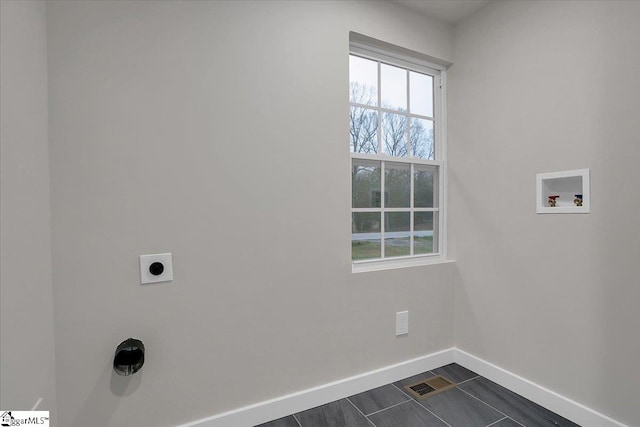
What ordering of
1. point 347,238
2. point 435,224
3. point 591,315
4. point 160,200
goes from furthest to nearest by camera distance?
point 435,224 → point 347,238 → point 591,315 → point 160,200

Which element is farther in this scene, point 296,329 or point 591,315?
point 296,329

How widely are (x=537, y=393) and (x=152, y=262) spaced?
224cm

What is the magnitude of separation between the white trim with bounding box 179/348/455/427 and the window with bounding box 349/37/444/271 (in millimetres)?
682

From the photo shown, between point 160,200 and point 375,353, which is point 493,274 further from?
point 160,200

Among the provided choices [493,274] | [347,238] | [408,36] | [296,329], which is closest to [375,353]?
[296,329]

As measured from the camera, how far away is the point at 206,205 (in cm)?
150

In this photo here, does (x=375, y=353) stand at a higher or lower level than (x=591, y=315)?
lower

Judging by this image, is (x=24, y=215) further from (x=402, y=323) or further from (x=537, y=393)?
(x=537, y=393)

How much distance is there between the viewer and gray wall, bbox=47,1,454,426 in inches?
50.4

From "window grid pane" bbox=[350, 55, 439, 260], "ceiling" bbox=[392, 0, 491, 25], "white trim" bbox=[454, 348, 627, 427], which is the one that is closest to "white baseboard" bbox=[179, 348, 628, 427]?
"white trim" bbox=[454, 348, 627, 427]

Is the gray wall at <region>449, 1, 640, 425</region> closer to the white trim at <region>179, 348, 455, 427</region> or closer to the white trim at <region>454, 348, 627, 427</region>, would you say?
the white trim at <region>454, 348, 627, 427</region>

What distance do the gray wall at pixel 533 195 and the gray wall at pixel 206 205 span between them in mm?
679

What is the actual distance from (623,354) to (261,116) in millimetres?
2149

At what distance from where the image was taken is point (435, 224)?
237 centimetres
